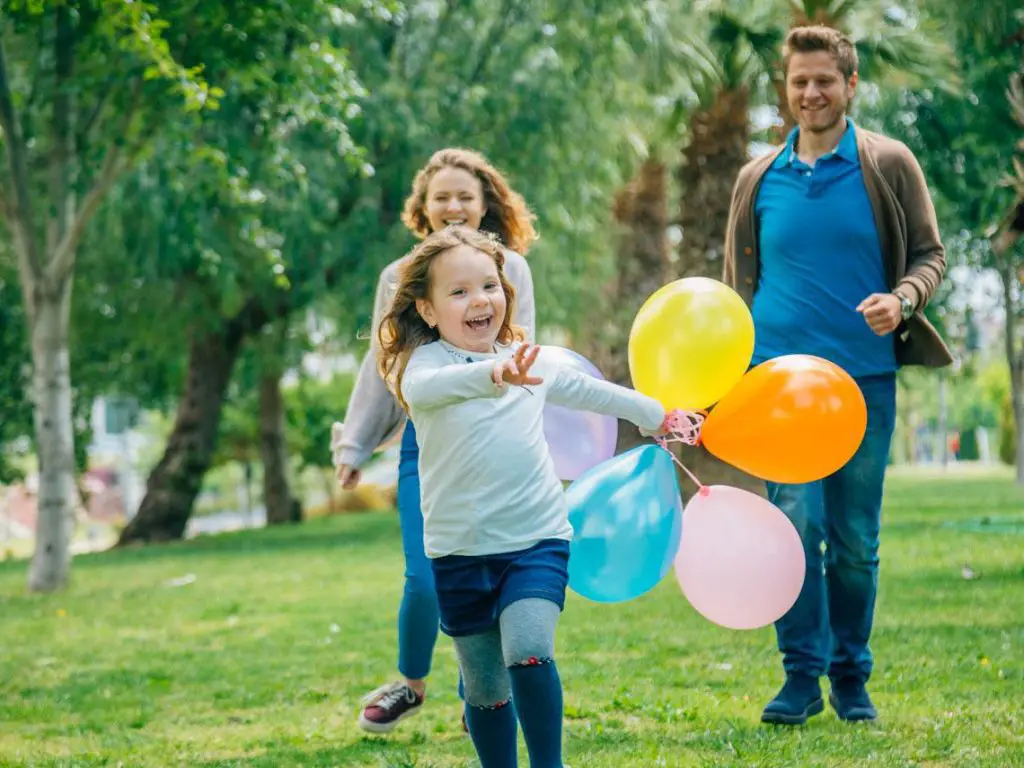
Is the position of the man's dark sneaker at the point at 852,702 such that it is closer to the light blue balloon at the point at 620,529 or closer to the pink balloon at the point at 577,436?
the light blue balloon at the point at 620,529

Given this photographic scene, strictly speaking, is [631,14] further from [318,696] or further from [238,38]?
[318,696]

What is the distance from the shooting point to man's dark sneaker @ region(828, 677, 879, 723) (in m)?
4.75

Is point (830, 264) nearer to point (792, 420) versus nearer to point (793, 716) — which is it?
point (792, 420)

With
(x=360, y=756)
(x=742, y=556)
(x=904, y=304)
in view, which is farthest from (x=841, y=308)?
(x=360, y=756)

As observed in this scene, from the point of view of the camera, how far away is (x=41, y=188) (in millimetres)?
17359

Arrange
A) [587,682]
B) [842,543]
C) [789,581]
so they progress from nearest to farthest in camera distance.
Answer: [789,581] < [842,543] < [587,682]

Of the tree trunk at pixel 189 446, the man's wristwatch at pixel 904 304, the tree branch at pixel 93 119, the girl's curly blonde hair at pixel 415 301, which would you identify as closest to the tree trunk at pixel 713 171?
the tree branch at pixel 93 119

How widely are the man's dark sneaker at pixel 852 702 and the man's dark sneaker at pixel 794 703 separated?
3.2 inches

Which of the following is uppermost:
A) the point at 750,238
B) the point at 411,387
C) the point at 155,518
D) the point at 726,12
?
the point at 726,12

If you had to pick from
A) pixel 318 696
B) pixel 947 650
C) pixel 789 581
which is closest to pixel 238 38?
pixel 318 696

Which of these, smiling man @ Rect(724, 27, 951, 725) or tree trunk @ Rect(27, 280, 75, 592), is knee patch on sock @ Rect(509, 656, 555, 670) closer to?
smiling man @ Rect(724, 27, 951, 725)

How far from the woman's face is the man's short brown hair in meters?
1.14

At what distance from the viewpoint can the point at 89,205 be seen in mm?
11594

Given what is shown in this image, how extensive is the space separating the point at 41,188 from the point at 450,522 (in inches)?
592
